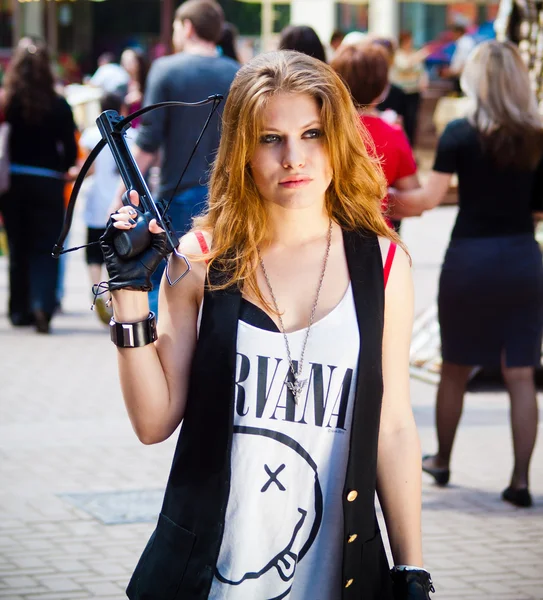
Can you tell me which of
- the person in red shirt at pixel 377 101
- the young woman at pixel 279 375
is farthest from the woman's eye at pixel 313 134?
the person in red shirt at pixel 377 101

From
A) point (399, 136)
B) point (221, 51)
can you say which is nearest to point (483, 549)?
point (399, 136)

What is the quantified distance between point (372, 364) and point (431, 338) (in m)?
6.02

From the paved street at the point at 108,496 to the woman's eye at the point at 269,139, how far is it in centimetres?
236

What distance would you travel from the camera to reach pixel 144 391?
2.46 metres

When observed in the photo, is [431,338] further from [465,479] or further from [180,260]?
[180,260]

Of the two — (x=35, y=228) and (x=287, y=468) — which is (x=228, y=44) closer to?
(x=35, y=228)

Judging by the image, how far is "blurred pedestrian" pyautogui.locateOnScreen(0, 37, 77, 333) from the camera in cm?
938

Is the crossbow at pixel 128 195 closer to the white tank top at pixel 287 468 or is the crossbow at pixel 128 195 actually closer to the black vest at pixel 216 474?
the black vest at pixel 216 474

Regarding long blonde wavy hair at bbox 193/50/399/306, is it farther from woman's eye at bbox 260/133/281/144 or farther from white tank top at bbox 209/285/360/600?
white tank top at bbox 209/285/360/600

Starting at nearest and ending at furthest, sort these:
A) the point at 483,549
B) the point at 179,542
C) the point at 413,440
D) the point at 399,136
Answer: the point at 179,542 → the point at 413,440 → the point at 483,549 → the point at 399,136

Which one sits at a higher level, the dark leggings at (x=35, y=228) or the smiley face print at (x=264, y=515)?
the smiley face print at (x=264, y=515)

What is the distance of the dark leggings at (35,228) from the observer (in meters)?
9.63

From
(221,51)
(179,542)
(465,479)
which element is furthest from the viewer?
(221,51)

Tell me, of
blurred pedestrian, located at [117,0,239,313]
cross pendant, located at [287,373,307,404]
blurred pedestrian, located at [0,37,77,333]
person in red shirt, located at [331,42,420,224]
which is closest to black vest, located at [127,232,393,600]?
cross pendant, located at [287,373,307,404]
